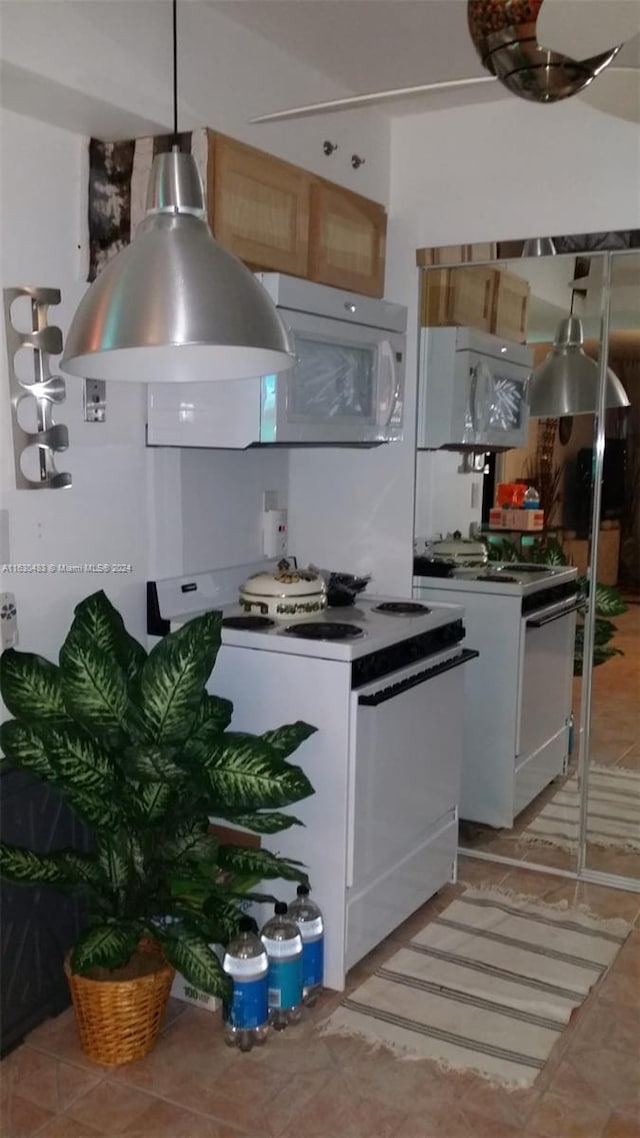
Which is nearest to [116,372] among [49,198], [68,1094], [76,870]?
[49,198]

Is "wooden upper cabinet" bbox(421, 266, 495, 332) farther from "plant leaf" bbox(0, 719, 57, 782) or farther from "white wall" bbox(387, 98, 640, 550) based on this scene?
"plant leaf" bbox(0, 719, 57, 782)

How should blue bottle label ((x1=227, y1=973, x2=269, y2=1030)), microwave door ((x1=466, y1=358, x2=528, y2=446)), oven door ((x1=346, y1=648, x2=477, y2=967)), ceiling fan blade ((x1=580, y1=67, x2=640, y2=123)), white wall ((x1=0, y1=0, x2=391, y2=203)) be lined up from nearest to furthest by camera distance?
1. ceiling fan blade ((x1=580, y1=67, x2=640, y2=123))
2. white wall ((x1=0, y1=0, x2=391, y2=203))
3. blue bottle label ((x1=227, y1=973, x2=269, y2=1030))
4. oven door ((x1=346, y1=648, x2=477, y2=967))
5. microwave door ((x1=466, y1=358, x2=528, y2=446))

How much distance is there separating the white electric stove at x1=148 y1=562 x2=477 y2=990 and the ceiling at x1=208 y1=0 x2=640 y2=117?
4.54 feet

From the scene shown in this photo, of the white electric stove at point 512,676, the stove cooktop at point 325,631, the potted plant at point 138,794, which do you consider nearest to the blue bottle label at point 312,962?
the potted plant at point 138,794

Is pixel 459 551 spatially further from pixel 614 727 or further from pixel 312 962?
pixel 312 962

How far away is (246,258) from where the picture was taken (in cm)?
257

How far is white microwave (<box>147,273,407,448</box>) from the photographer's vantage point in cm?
262

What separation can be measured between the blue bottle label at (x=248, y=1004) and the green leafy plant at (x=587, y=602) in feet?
5.18

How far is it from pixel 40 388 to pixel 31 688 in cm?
75

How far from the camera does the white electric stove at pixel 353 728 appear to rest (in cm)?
250

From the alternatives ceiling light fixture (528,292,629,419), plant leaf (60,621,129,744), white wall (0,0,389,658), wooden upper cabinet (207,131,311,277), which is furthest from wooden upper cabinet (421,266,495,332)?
plant leaf (60,621,129,744)

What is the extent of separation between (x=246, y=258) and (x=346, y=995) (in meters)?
1.99

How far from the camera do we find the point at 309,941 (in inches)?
98.0

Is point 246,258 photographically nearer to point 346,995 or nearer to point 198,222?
point 198,222
